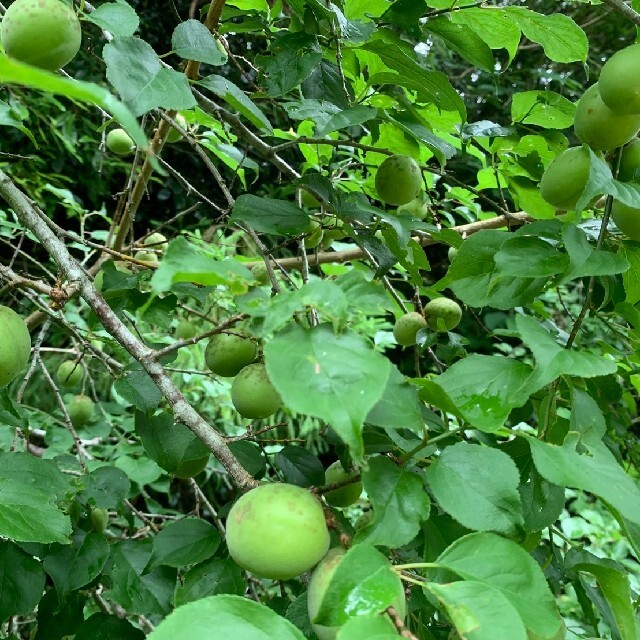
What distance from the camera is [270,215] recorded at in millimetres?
1162

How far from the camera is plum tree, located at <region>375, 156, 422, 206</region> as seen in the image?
137 centimetres

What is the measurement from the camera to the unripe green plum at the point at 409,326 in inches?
66.9

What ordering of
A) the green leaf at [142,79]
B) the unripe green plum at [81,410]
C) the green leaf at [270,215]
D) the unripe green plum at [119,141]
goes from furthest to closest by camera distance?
1. the unripe green plum at [119,141]
2. the unripe green plum at [81,410]
3. the green leaf at [270,215]
4. the green leaf at [142,79]

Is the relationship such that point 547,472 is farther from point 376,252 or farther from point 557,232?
point 376,252

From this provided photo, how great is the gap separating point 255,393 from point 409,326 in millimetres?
737

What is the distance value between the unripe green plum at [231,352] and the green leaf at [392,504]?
511 millimetres

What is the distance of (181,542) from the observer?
102 cm

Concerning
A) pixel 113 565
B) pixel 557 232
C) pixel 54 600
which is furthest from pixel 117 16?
pixel 54 600

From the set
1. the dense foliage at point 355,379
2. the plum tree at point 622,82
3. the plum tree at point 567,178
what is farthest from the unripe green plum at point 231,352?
the plum tree at point 622,82

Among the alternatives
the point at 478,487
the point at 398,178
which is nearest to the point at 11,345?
the point at 478,487

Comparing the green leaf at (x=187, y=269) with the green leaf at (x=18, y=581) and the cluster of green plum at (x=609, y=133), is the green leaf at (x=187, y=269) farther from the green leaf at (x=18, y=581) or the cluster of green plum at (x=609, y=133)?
the green leaf at (x=18, y=581)

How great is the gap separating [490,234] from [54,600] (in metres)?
1.05

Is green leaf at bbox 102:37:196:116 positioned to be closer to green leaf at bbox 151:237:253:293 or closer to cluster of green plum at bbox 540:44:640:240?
green leaf at bbox 151:237:253:293

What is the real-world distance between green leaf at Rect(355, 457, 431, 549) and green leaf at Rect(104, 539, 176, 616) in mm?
614
